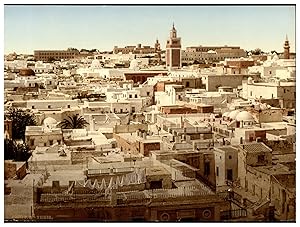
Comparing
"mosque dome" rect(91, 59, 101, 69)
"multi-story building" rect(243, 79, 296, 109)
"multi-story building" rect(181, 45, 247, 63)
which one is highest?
"multi-story building" rect(181, 45, 247, 63)

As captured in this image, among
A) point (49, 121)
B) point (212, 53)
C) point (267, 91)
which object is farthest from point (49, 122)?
point (267, 91)

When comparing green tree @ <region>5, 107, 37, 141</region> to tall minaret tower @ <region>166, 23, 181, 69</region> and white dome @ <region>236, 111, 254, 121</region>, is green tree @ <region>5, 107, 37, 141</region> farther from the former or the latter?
white dome @ <region>236, 111, 254, 121</region>

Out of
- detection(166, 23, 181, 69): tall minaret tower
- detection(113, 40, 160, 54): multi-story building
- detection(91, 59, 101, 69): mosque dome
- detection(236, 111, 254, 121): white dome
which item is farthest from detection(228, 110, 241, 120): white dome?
detection(91, 59, 101, 69): mosque dome

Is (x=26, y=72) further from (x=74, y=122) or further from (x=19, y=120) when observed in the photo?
(x=19, y=120)

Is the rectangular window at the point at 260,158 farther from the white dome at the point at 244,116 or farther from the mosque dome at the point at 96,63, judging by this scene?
the mosque dome at the point at 96,63

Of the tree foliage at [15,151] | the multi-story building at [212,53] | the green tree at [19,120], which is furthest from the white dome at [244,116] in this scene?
the tree foliage at [15,151]

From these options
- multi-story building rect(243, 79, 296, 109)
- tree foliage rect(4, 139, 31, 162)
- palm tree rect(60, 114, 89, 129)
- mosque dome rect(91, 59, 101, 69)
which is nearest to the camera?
tree foliage rect(4, 139, 31, 162)
